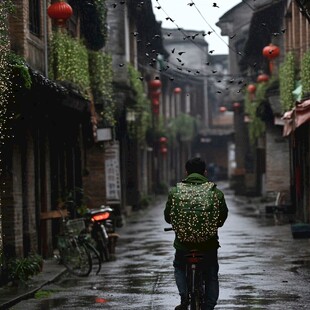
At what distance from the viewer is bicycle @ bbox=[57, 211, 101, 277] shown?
1773cm

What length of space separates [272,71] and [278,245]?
17.2 metres

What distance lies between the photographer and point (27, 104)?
18.4m

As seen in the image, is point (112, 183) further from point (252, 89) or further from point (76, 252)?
point (76, 252)

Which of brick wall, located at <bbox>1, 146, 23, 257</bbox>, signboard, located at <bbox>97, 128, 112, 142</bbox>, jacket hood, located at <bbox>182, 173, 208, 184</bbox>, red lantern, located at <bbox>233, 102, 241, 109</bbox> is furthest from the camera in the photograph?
red lantern, located at <bbox>233, 102, 241, 109</bbox>

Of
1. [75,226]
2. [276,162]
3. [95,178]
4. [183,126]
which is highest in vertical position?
[183,126]

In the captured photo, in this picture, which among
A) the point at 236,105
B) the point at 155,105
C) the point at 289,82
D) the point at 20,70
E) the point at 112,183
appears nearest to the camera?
the point at 20,70

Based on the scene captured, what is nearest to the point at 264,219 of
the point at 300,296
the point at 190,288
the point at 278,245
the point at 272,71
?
the point at 272,71

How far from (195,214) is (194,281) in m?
0.68

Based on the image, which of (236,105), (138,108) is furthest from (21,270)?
(236,105)

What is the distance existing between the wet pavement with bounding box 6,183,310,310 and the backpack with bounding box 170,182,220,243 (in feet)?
7.93

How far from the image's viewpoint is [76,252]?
1783 centimetres

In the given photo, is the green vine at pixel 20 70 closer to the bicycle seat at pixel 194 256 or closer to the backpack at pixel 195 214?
the backpack at pixel 195 214

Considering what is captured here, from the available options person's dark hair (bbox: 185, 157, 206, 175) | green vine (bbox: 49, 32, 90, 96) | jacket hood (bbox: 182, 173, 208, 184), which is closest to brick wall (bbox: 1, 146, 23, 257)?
green vine (bbox: 49, 32, 90, 96)

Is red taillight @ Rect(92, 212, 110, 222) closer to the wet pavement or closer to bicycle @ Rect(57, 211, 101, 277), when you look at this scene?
the wet pavement
